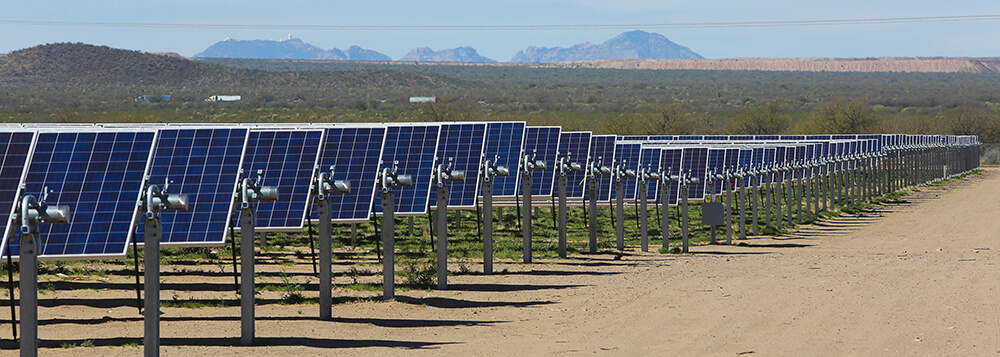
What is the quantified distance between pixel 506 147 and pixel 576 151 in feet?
24.8

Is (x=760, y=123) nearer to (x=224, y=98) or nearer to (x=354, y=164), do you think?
(x=224, y=98)

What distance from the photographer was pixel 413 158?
2683 centimetres

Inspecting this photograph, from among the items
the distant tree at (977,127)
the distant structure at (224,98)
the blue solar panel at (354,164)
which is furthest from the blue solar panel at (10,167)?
the distant structure at (224,98)

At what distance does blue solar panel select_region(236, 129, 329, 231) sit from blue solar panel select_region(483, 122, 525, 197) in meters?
11.1

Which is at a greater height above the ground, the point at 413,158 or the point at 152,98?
the point at 152,98

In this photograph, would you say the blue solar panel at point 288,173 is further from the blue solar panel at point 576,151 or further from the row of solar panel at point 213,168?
the blue solar panel at point 576,151

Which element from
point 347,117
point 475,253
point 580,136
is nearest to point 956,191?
point 580,136

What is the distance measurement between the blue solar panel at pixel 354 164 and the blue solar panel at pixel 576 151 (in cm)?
1545

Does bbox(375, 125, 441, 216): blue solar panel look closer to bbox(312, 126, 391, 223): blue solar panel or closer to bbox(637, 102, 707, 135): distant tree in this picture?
bbox(312, 126, 391, 223): blue solar panel

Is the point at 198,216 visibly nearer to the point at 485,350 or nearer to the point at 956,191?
the point at 485,350

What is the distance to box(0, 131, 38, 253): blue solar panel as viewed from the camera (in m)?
13.2

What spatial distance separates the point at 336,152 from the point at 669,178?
13333 millimetres

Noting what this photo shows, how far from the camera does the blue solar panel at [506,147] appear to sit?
3272cm

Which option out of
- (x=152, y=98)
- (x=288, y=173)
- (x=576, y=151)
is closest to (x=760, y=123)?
(x=152, y=98)
